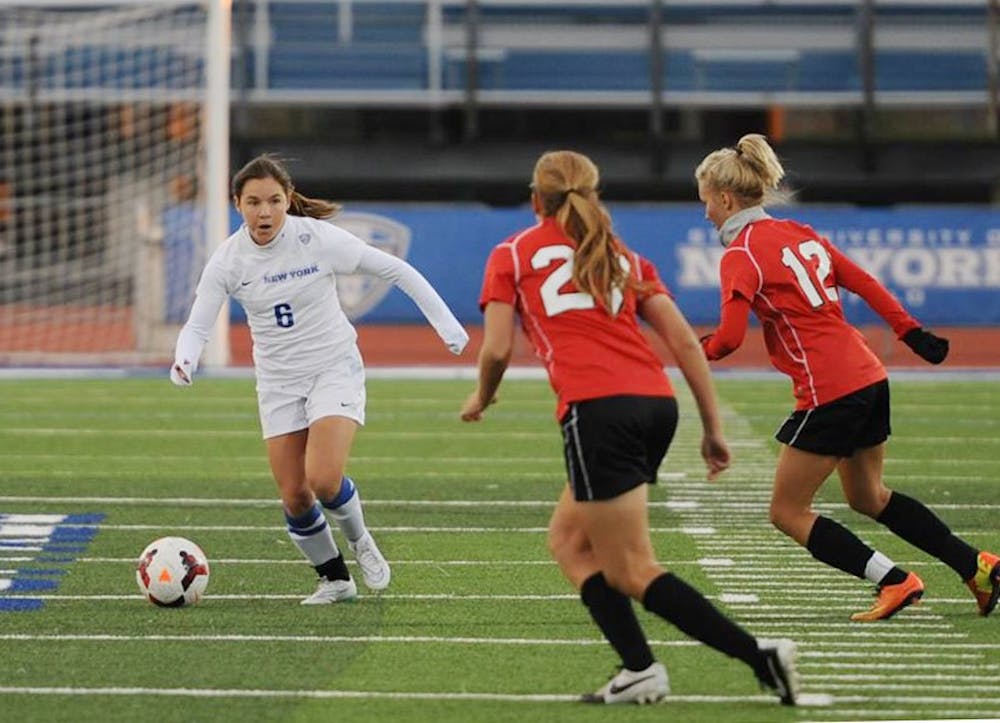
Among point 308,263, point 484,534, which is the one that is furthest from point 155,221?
point 308,263

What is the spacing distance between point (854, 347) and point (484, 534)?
308cm

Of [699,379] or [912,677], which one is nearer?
[699,379]

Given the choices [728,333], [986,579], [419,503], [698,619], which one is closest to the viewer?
[698,619]

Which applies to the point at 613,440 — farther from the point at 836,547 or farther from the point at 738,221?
the point at 836,547

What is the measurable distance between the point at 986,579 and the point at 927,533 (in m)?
0.27

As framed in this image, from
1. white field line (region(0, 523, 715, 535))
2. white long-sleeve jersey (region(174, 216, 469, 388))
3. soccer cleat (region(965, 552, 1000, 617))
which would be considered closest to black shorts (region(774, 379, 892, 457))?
soccer cleat (region(965, 552, 1000, 617))

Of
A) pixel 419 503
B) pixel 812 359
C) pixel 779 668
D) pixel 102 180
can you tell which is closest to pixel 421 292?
pixel 812 359

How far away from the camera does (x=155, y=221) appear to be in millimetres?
22609

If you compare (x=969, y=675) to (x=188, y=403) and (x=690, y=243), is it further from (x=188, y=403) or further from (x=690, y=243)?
(x=690, y=243)

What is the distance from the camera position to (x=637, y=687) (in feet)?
19.2

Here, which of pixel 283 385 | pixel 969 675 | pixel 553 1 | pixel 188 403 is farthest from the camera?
pixel 553 1

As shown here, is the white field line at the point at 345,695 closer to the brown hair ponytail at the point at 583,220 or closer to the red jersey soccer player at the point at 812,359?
the brown hair ponytail at the point at 583,220

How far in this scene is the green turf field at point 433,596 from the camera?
19.9 ft

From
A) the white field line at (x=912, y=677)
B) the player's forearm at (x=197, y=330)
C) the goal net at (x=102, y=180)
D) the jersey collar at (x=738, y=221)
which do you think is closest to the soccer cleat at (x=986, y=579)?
the white field line at (x=912, y=677)
